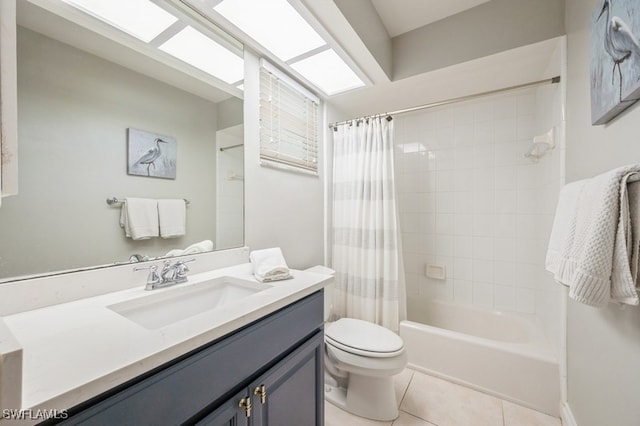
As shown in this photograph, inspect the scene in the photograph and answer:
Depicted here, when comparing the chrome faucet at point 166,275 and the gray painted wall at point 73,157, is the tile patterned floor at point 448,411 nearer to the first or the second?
the chrome faucet at point 166,275

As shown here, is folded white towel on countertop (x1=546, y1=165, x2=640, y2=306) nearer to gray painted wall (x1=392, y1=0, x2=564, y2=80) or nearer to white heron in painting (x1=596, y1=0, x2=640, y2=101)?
white heron in painting (x1=596, y1=0, x2=640, y2=101)

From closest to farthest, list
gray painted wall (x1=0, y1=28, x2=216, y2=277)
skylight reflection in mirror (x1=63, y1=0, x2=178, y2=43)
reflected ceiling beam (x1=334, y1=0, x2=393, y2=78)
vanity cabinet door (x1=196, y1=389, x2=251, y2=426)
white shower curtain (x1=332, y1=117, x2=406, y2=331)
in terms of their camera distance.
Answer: vanity cabinet door (x1=196, y1=389, x2=251, y2=426), gray painted wall (x1=0, y1=28, x2=216, y2=277), skylight reflection in mirror (x1=63, y1=0, x2=178, y2=43), reflected ceiling beam (x1=334, y1=0, x2=393, y2=78), white shower curtain (x1=332, y1=117, x2=406, y2=331)

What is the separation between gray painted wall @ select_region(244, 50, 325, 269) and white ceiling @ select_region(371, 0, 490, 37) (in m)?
0.94

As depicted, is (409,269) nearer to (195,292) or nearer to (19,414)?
(195,292)

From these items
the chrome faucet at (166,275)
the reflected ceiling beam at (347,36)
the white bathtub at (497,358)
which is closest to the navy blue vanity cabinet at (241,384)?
the chrome faucet at (166,275)

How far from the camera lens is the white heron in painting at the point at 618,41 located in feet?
2.27

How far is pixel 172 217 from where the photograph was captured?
1.08 m

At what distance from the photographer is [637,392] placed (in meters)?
0.73

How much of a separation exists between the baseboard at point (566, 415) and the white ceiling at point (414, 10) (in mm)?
2382

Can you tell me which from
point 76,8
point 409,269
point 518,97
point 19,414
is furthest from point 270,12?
point 409,269

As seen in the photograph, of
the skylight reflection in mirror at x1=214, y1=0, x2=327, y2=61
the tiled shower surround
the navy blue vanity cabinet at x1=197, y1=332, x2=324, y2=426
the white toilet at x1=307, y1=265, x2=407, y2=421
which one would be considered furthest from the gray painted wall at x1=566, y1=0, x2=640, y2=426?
the skylight reflection in mirror at x1=214, y1=0, x2=327, y2=61

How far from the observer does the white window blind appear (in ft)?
4.90

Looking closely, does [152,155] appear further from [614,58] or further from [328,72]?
[614,58]

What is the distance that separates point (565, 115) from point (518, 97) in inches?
31.4
